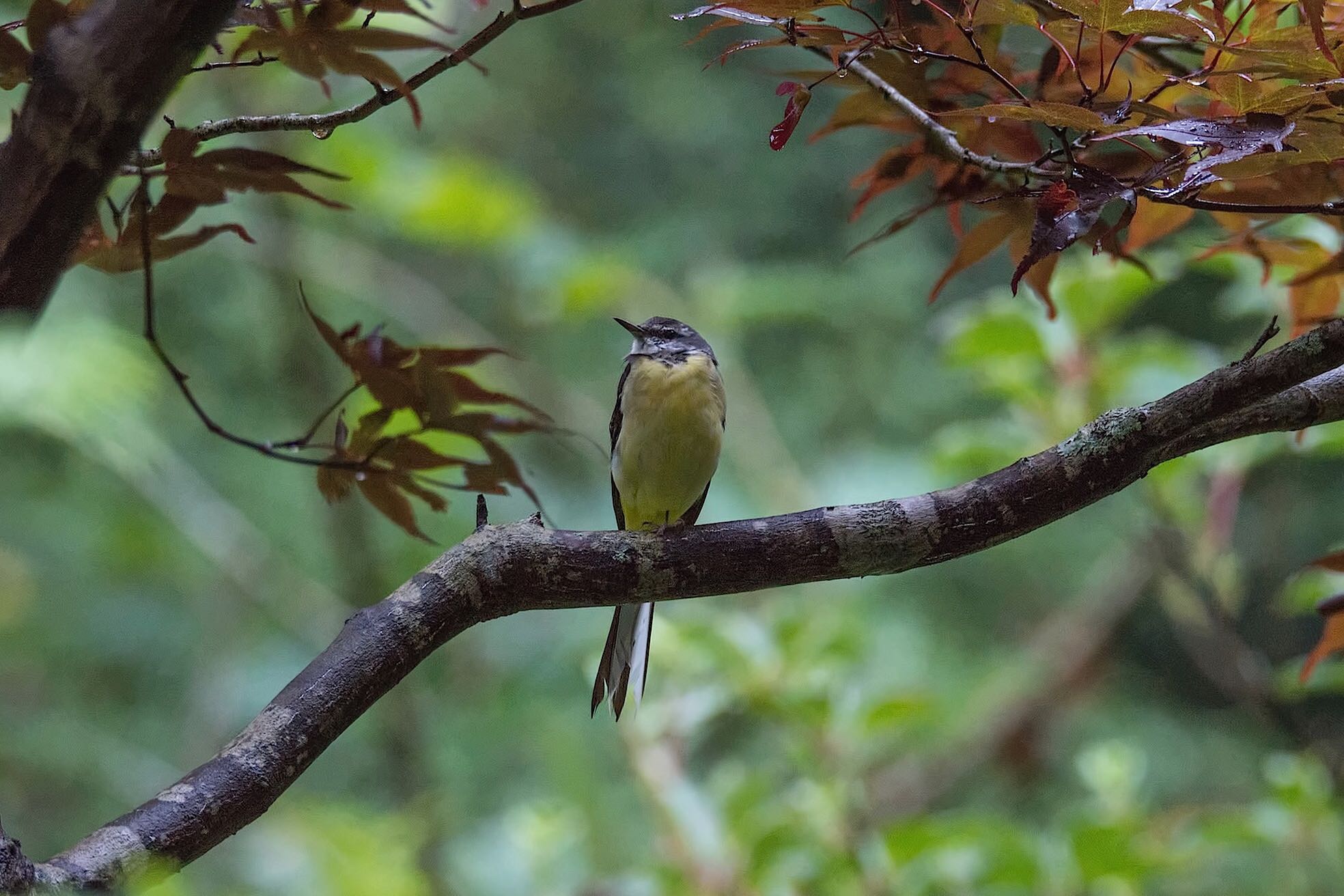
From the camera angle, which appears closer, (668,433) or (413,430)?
(413,430)

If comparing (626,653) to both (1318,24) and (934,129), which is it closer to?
(934,129)

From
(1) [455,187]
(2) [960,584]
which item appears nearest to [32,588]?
(1) [455,187]

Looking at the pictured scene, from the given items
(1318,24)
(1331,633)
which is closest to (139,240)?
(1318,24)

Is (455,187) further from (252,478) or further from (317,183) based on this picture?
(252,478)

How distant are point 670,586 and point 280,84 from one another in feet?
8.25

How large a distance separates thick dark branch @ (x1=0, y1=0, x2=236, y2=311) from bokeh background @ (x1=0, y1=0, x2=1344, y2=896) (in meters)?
1.26

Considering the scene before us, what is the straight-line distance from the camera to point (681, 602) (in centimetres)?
328

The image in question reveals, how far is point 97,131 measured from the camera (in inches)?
29.5

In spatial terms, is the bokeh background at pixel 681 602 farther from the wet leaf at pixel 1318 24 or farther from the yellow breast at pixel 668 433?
the wet leaf at pixel 1318 24

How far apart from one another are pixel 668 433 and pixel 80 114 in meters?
1.27

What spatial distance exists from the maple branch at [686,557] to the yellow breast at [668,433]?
0.74 m

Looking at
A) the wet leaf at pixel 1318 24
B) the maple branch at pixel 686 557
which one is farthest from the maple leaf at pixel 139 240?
the wet leaf at pixel 1318 24

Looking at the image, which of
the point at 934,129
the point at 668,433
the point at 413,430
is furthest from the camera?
the point at 668,433

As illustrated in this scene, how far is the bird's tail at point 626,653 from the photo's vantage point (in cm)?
167
